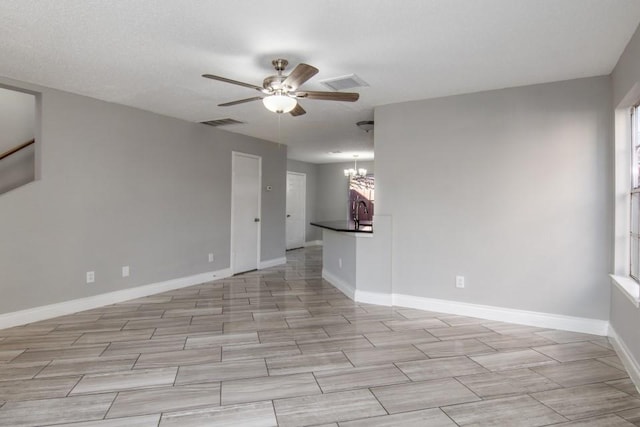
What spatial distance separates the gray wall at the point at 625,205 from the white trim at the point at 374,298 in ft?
7.00

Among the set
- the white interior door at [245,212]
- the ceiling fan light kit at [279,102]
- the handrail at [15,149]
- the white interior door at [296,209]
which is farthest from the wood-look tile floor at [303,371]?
the white interior door at [296,209]

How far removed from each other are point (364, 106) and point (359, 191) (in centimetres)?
554

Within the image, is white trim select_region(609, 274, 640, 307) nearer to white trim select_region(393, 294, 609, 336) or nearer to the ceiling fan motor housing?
white trim select_region(393, 294, 609, 336)

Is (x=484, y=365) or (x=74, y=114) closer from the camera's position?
(x=484, y=365)

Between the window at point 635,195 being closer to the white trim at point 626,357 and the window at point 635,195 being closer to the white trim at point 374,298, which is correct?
the white trim at point 626,357

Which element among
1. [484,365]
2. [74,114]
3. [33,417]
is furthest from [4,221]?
[484,365]

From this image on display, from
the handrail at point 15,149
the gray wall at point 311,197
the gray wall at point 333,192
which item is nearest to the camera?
the handrail at point 15,149

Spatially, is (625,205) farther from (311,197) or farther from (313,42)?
(311,197)

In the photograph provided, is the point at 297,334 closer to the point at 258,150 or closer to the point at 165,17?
the point at 165,17

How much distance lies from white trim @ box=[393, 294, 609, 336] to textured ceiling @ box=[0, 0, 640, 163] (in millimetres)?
2331

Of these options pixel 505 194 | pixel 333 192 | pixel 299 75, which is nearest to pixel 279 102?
pixel 299 75

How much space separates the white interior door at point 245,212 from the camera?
6223mm

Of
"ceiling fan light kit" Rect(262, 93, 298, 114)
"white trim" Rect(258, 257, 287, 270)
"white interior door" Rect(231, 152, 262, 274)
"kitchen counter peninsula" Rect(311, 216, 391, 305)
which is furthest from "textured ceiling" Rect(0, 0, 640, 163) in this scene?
"white trim" Rect(258, 257, 287, 270)

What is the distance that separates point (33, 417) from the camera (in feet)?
6.63
